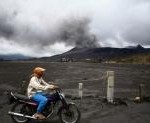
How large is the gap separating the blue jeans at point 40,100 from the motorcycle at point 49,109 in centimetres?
13

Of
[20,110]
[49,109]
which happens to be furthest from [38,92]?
[20,110]

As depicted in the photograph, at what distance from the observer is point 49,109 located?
406 inches

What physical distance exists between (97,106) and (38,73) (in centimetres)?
537

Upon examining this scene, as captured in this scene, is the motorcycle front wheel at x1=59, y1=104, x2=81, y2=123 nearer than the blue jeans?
No

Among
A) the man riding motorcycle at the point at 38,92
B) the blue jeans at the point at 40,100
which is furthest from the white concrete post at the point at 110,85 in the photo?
the blue jeans at the point at 40,100

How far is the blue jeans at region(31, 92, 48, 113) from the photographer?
1008 cm

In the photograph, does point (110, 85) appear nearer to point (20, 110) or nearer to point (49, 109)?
point (49, 109)

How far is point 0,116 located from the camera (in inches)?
480

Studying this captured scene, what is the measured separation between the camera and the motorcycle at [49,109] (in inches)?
402

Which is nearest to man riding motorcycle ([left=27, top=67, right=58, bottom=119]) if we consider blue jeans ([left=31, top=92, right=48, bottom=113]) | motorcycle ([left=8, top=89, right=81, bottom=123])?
blue jeans ([left=31, top=92, right=48, bottom=113])

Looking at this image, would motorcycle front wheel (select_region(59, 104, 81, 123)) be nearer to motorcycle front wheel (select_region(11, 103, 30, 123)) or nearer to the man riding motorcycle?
the man riding motorcycle

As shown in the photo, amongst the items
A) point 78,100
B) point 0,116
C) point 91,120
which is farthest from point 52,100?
point 78,100

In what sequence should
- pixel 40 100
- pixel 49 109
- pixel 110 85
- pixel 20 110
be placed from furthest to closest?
pixel 110 85
pixel 20 110
pixel 49 109
pixel 40 100

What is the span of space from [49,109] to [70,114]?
0.67 m
